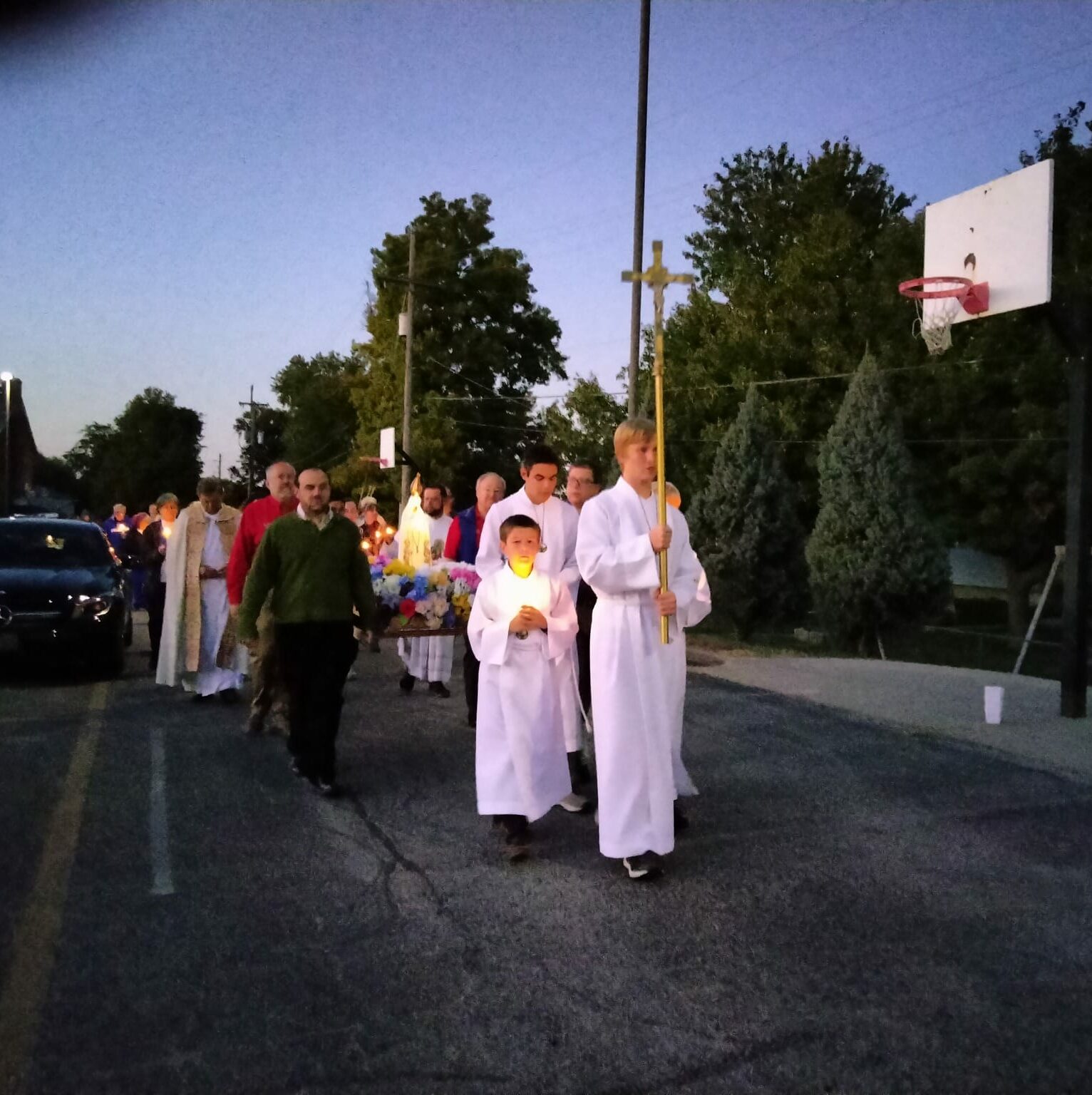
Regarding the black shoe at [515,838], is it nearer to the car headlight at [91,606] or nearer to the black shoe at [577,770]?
the black shoe at [577,770]

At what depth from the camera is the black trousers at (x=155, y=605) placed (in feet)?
43.3

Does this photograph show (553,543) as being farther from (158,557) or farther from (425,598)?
(158,557)

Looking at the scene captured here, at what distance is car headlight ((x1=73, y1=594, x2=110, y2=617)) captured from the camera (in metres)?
12.4

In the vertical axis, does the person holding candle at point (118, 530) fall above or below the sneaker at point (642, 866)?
above

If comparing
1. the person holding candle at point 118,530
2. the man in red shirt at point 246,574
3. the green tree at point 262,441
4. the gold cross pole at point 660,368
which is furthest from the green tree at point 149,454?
the gold cross pole at point 660,368

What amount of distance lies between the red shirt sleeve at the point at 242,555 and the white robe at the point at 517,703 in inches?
123

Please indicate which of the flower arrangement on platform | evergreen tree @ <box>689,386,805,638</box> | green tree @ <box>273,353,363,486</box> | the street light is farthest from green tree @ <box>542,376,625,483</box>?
green tree @ <box>273,353,363,486</box>

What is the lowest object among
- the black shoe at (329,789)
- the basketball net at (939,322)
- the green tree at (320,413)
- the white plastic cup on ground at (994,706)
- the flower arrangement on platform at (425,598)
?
the black shoe at (329,789)

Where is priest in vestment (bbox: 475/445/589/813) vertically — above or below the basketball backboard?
below

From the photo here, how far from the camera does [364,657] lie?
14.8 meters

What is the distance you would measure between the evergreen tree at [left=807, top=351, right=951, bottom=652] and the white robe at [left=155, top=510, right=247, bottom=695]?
11.1 metres

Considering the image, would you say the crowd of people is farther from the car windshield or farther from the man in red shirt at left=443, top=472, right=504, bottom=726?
the car windshield

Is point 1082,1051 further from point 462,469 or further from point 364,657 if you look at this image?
point 462,469

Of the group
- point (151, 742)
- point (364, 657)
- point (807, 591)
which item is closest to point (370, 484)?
point (807, 591)
